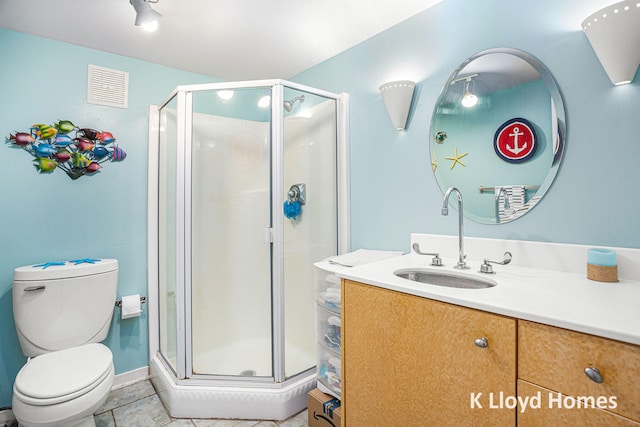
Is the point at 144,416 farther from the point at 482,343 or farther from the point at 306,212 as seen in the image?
the point at 482,343

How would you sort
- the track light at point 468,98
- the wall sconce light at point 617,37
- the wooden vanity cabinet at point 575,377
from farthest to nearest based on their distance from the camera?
1. the track light at point 468,98
2. the wall sconce light at point 617,37
3. the wooden vanity cabinet at point 575,377

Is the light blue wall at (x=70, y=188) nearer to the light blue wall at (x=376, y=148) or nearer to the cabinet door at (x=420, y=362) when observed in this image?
the light blue wall at (x=376, y=148)

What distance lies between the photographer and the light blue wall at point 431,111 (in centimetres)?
116

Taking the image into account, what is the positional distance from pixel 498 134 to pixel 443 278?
704 millimetres

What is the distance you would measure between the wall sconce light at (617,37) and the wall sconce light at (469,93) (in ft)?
1.48

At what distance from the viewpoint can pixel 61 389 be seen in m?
1.40

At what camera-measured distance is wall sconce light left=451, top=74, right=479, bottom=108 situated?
1.52 metres

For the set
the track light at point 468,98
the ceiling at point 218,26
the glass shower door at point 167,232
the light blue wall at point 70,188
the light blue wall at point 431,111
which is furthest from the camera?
the glass shower door at point 167,232

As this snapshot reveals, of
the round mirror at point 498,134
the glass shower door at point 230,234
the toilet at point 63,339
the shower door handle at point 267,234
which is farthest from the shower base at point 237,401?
the round mirror at point 498,134

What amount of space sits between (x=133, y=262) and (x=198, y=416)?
44.4 inches

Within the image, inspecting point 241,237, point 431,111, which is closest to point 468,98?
point 431,111

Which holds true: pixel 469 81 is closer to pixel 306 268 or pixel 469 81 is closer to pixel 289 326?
pixel 306 268

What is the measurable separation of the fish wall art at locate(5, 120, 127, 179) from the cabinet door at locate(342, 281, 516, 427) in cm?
188

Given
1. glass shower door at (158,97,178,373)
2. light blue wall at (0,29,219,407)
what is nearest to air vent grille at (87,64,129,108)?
light blue wall at (0,29,219,407)
